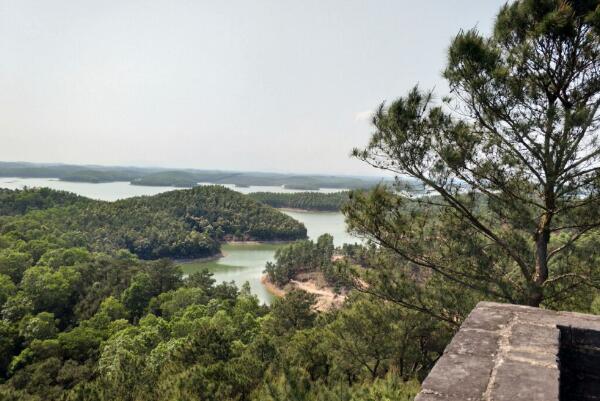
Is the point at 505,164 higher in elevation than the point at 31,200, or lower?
Result: higher

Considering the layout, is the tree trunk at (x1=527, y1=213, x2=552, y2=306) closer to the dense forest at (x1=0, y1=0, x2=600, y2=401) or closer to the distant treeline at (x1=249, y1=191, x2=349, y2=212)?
the dense forest at (x1=0, y1=0, x2=600, y2=401)

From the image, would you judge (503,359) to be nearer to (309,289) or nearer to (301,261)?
(309,289)

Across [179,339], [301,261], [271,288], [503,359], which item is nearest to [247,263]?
[301,261]

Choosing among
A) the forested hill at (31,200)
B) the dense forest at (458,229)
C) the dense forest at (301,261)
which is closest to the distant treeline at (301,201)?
the forested hill at (31,200)

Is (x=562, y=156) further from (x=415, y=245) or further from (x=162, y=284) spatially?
(x=162, y=284)

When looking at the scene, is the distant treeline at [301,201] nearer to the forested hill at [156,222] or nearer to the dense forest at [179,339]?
the forested hill at [156,222]
